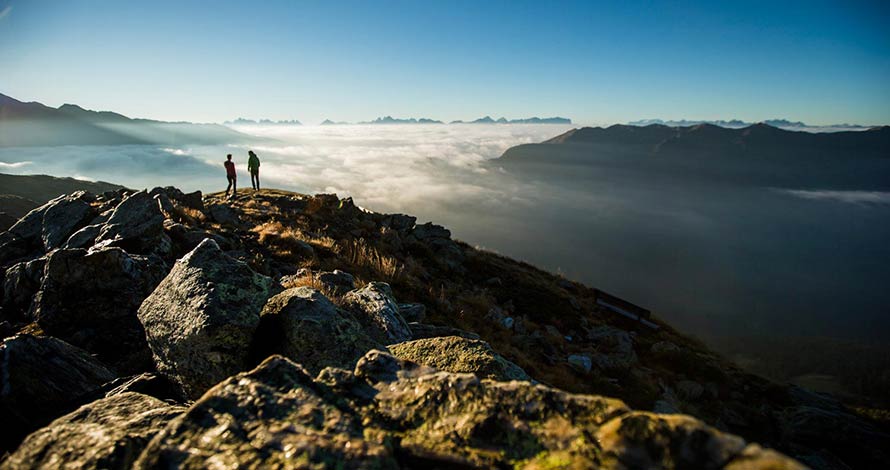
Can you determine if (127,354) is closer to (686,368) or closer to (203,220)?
(203,220)

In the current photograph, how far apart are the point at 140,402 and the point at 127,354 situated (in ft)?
11.4

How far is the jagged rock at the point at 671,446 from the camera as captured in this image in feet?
5.10

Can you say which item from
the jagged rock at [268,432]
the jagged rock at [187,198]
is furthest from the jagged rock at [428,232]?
the jagged rock at [268,432]

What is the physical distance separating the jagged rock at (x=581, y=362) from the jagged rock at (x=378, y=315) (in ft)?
29.3

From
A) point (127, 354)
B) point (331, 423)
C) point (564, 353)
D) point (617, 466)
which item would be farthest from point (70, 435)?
point (564, 353)

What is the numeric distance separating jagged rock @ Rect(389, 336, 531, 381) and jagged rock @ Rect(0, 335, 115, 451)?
3253 mm

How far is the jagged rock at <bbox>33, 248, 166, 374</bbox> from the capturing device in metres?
5.88

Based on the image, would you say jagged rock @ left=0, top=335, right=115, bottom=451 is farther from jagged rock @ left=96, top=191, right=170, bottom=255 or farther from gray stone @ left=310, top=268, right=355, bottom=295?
jagged rock @ left=96, top=191, right=170, bottom=255

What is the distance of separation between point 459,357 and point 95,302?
662 centimetres

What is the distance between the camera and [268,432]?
2062 millimetres

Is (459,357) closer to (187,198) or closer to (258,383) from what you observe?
(258,383)

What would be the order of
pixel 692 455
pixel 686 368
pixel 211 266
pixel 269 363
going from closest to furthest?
pixel 692 455 → pixel 269 363 → pixel 211 266 → pixel 686 368

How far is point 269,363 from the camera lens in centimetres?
260

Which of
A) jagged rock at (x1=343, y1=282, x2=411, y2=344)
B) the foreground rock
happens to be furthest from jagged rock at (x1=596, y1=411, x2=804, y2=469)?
jagged rock at (x1=343, y1=282, x2=411, y2=344)
